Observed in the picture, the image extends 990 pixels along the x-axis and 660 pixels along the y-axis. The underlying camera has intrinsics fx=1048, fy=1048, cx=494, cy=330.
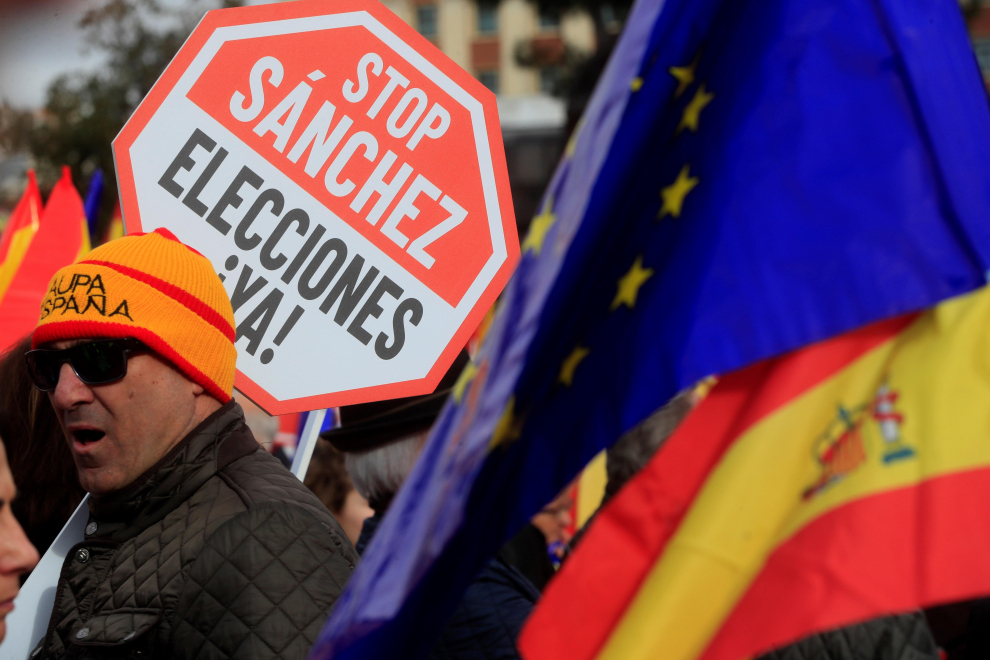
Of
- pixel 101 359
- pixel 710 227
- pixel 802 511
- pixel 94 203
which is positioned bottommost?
pixel 94 203

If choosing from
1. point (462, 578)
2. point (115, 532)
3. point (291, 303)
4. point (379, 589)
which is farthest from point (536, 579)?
point (379, 589)

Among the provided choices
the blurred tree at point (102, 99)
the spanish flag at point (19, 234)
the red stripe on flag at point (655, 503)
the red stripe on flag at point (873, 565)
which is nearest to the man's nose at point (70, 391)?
the red stripe on flag at point (655, 503)

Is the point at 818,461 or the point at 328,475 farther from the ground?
the point at 818,461

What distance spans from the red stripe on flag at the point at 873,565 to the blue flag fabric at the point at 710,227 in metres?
0.22

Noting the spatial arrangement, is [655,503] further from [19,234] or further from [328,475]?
[19,234]

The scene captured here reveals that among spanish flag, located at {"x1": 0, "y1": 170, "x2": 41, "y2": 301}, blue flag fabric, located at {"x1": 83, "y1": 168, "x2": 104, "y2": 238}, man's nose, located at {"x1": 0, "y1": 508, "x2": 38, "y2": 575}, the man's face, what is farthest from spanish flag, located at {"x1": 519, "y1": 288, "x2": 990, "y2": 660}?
blue flag fabric, located at {"x1": 83, "y1": 168, "x2": 104, "y2": 238}

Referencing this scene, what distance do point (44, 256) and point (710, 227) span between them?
159 inches

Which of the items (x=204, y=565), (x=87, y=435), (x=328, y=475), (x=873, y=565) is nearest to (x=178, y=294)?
(x=87, y=435)

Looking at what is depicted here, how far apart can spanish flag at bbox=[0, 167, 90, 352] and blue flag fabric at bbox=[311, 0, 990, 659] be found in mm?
3074

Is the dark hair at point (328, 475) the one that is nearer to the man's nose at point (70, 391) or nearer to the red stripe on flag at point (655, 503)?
the man's nose at point (70, 391)

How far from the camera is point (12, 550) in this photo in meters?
1.40

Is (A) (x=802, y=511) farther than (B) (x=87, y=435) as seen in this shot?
No

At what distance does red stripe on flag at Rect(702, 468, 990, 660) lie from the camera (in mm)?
1132

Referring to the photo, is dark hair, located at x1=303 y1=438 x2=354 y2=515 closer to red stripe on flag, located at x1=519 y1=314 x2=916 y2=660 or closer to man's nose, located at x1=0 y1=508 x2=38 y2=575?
man's nose, located at x1=0 y1=508 x2=38 y2=575
